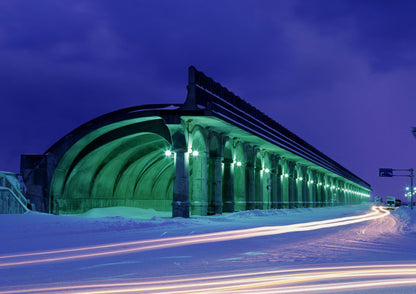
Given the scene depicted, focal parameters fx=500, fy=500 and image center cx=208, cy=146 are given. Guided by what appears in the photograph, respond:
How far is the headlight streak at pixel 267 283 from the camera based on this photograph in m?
6.78

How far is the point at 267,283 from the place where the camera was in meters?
7.30

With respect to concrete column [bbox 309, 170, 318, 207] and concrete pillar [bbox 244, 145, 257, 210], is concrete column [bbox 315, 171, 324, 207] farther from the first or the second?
concrete pillar [bbox 244, 145, 257, 210]

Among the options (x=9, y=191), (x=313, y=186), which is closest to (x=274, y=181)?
(x=313, y=186)

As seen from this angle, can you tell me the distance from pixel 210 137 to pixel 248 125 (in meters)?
3.60

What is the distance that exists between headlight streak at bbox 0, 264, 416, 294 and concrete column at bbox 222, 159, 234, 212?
27483mm

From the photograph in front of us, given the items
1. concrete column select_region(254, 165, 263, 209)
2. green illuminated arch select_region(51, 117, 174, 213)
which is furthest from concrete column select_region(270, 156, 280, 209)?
green illuminated arch select_region(51, 117, 174, 213)

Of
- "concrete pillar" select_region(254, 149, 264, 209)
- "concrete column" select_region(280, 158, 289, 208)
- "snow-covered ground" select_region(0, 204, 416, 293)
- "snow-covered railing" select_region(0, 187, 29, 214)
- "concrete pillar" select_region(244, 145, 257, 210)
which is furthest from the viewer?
"concrete column" select_region(280, 158, 289, 208)

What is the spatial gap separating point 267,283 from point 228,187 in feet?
95.1

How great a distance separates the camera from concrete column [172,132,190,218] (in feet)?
90.3

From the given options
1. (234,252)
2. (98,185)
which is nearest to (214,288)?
(234,252)

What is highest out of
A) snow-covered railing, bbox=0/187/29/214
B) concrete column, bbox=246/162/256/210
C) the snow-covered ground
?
concrete column, bbox=246/162/256/210

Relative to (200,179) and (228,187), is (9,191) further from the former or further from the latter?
(228,187)

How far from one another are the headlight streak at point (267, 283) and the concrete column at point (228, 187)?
2748cm

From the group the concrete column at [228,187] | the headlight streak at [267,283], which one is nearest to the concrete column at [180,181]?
the concrete column at [228,187]
